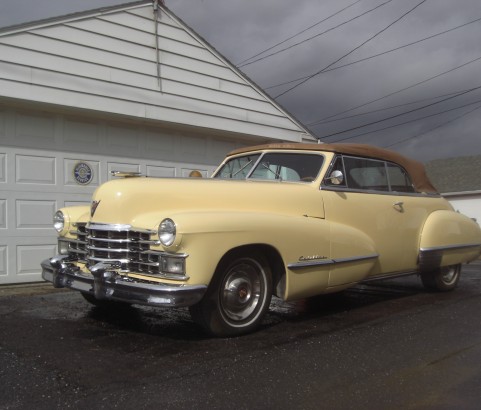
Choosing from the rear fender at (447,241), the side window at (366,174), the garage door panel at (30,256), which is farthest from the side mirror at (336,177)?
the garage door panel at (30,256)

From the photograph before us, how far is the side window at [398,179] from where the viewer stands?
620 centimetres

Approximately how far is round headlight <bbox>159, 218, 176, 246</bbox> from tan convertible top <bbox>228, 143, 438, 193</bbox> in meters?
2.16

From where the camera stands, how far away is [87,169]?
8.12m

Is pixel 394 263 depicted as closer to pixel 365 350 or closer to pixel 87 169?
pixel 365 350

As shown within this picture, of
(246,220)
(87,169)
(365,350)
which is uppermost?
(87,169)

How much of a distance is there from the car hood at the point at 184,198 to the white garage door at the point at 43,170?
3415 millimetres

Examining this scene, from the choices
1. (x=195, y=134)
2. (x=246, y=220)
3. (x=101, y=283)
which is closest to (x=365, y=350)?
(x=246, y=220)

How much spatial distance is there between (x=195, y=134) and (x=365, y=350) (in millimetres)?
6110

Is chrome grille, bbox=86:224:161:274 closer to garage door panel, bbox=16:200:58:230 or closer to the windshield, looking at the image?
the windshield

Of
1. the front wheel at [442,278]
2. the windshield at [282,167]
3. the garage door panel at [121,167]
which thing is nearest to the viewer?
the windshield at [282,167]

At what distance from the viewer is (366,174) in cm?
588

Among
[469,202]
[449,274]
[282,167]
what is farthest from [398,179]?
[469,202]

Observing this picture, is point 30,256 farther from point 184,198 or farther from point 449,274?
point 449,274

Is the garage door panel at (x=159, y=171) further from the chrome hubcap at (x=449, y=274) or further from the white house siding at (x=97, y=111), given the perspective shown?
the chrome hubcap at (x=449, y=274)
